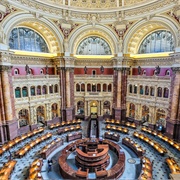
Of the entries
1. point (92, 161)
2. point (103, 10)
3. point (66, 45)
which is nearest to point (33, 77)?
point (66, 45)

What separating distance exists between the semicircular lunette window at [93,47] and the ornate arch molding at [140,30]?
408cm

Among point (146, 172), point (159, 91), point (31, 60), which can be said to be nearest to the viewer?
point (146, 172)

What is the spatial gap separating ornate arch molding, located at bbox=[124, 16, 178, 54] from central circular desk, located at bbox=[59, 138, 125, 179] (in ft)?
53.8

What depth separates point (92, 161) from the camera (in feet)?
45.8

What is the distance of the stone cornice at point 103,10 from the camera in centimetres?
1885

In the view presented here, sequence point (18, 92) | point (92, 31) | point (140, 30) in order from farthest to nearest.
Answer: point (92, 31) < point (140, 30) < point (18, 92)

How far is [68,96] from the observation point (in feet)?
82.7

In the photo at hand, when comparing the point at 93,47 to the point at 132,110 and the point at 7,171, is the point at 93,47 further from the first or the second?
the point at 7,171

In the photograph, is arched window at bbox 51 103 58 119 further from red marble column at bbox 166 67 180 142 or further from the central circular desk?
red marble column at bbox 166 67 180 142

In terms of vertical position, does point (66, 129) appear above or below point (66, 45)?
below

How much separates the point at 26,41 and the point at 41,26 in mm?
3432

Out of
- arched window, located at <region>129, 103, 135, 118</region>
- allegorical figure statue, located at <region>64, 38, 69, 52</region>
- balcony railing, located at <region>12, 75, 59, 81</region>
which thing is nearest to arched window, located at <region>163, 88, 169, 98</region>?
arched window, located at <region>129, 103, 135, 118</region>

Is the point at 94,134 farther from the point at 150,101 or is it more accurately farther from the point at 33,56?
the point at 33,56

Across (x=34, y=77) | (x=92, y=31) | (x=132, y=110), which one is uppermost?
(x=92, y=31)
